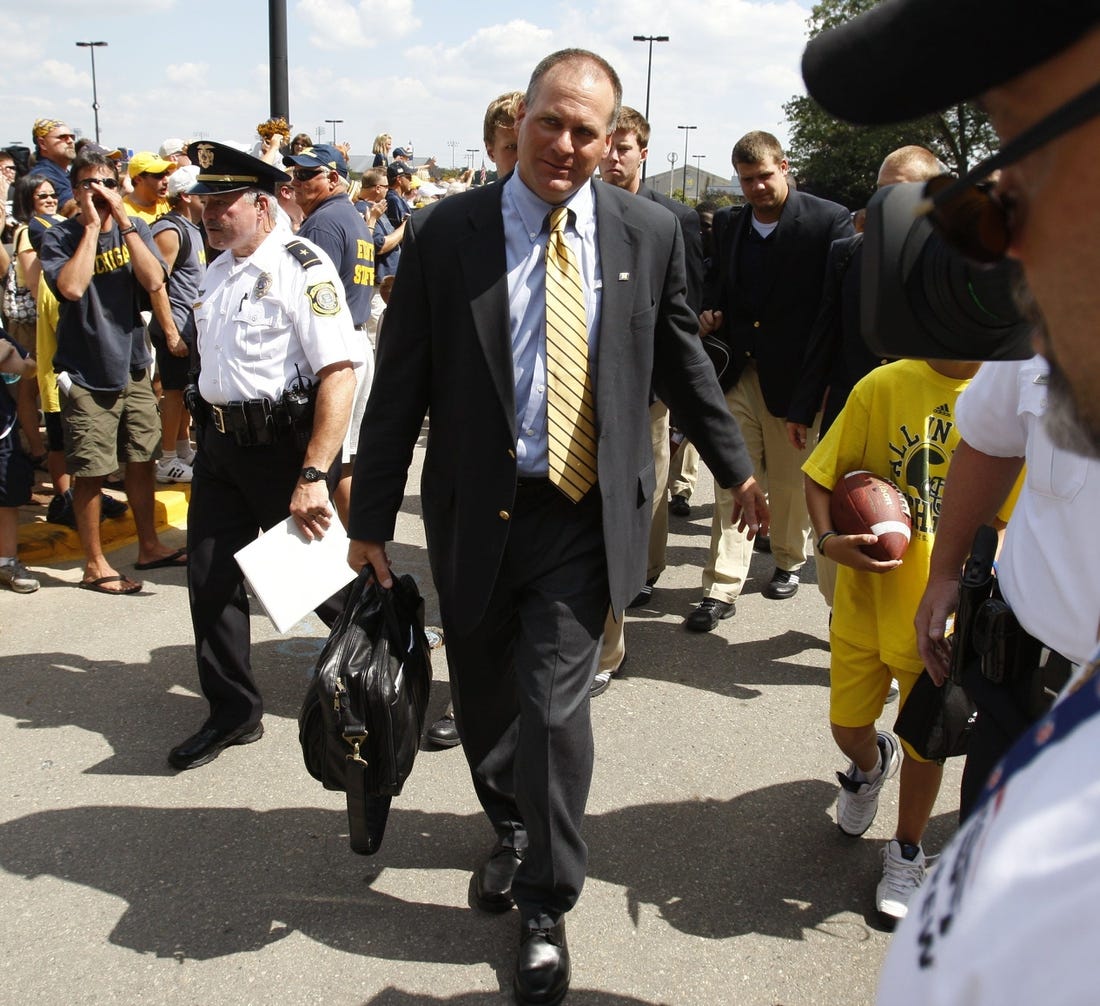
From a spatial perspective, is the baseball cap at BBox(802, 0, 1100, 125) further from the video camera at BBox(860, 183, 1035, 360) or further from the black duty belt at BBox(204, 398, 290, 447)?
the black duty belt at BBox(204, 398, 290, 447)

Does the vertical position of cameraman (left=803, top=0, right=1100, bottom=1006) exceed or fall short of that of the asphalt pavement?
it exceeds it

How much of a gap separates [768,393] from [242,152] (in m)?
2.69

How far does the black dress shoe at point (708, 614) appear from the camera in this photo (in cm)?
504

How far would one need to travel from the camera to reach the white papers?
11.1ft

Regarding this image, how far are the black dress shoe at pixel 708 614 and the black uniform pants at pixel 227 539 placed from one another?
6.81 ft

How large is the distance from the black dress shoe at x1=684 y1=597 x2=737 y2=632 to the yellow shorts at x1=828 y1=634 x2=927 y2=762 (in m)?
1.92

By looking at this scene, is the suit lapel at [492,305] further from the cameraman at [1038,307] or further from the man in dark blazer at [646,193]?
the man in dark blazer at [646,193]

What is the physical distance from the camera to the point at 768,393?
17.3ft

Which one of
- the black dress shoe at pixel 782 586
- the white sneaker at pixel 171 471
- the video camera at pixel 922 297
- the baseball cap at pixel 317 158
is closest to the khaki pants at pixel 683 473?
the black dress shoe at pixel 782 586

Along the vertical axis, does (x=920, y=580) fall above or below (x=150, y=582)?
above

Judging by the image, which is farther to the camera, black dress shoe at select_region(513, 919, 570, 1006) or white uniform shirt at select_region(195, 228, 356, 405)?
white uniform shirt at select_region(195, 228, 356, 405)

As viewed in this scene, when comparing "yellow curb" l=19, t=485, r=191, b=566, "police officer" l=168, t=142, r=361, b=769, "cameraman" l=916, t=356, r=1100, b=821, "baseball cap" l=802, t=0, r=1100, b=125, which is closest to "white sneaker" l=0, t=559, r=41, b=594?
"yellow curb" l=19, t=485, r=191, b=566

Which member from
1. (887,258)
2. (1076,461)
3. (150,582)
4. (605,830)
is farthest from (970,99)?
(150,582)

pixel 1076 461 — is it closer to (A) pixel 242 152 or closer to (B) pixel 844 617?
(B) pixel 844 617
